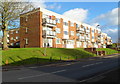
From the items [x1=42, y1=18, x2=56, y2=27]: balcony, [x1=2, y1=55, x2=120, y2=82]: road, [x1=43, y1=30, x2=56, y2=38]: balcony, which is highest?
[x1=42, y1=18, x2=56, y2=27]: balcony

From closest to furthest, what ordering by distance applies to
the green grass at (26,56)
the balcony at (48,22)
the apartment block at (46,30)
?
the green grass at (26,56) < the balcony at (48,22) < the apartment block at (46,30)

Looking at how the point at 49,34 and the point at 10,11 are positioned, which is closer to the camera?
the point at 10,11

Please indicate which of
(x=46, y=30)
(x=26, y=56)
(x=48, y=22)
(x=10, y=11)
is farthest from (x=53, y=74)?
(x=48, y=22)

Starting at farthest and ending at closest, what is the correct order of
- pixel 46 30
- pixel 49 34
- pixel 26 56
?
1. pixel 49 34
2. pixel 46 30
3. pixel 26 56

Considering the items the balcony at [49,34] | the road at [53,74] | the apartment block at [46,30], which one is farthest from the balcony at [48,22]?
the road at [53,74]

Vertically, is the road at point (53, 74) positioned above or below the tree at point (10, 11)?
below

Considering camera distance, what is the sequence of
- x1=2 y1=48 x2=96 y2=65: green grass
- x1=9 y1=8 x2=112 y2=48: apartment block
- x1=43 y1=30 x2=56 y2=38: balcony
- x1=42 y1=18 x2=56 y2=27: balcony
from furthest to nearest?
x1=9 y1=8 x2=112 y2=48: apartment block → x1=42 y1=18 x2=56 y2=27: balcony → x1=43 y1=30 x2=56 y2=38: balcony → x1=2 y1=48 x2=96 y2=65: green grass

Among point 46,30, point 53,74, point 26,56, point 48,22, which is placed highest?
point 48,22

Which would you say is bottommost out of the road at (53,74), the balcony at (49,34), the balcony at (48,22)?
the road at (53,74)

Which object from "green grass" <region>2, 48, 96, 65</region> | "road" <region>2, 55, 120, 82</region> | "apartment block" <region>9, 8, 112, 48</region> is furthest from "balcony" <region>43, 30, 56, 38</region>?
"road" <region>2, 55, 120, 82</region>

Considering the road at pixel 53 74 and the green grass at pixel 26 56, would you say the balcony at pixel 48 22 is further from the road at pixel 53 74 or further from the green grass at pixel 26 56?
the road at pixel 53 74

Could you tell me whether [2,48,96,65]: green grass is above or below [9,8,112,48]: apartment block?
below

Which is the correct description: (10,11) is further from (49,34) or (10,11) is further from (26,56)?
(49,34)

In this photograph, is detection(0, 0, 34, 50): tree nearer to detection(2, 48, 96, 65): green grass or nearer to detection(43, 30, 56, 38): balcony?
detection(2, 48, 96, 65): green grass
